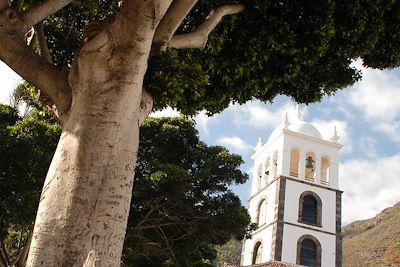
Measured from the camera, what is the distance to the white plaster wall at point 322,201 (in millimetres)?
36125

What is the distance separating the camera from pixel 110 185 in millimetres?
5273

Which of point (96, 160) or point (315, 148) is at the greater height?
point (315, 148)

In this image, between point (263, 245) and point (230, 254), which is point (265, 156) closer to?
point (263, 245)

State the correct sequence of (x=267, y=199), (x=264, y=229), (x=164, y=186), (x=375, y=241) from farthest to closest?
1. (x=375, y=241)
2. (x=267, y=199)
3. (x=264, y=229)
4. (x=164, y=186)

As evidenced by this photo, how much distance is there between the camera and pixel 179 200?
1742 centimetres

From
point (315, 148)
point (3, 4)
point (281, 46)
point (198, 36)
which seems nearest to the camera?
point (3, 4)

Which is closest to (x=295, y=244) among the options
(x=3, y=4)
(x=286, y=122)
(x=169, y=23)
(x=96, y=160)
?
(x=286, y=122)

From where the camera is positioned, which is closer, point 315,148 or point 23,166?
point 23,166

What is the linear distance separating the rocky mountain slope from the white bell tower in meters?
18.5

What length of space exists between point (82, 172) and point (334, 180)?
35.0 meters

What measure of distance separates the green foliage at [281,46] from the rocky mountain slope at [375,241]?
156 feet

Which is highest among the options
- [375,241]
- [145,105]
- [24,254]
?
[375,241]

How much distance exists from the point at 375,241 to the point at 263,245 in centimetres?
3058

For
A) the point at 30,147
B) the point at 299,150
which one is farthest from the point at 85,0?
the point at 299,150
